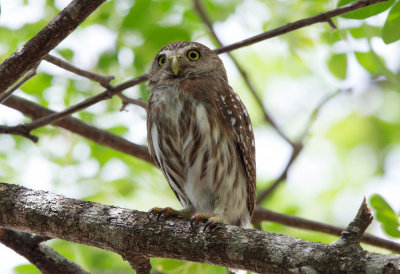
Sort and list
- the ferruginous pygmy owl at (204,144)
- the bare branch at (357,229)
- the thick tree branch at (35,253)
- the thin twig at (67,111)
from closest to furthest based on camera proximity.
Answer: the bare branch at (357,229) → the thick tree branch at (35,253) → the thin twig at (67,111) → the ferruginous pygmy owl at (204,144)

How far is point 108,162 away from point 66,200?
1.99 meters

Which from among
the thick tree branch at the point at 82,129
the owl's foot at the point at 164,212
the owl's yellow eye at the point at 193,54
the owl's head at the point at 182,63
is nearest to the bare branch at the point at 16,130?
the thick tree branch at the point at 82,129

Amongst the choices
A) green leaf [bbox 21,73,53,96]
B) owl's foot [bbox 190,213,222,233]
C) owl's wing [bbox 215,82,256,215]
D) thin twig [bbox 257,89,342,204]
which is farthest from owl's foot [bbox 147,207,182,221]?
green leaf [bbox 21,73,53,96]

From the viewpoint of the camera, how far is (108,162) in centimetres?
519

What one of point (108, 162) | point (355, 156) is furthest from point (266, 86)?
point (108, 162)

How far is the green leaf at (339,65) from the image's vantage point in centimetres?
438

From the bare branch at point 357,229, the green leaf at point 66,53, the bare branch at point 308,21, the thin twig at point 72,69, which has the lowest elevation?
the bare branch at point 357,229

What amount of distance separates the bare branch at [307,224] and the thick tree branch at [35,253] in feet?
6.16

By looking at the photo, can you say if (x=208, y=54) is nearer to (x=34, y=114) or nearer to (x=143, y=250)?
(x=34, y=114)

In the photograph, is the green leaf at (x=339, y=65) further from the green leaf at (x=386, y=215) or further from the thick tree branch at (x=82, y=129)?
the thick tree branch at (x=82, y=129)

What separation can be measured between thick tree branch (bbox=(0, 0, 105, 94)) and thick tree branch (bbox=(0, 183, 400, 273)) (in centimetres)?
80

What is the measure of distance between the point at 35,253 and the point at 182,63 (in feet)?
6.86

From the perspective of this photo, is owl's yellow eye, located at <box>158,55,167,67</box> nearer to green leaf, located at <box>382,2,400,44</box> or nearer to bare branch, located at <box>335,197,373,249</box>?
green leaf, located at <box>382,2,400,44</box>

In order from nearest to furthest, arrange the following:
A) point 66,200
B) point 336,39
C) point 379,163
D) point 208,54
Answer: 1. point 66,200
2. point 336,39
3. point 208,54
4. point 379,163
